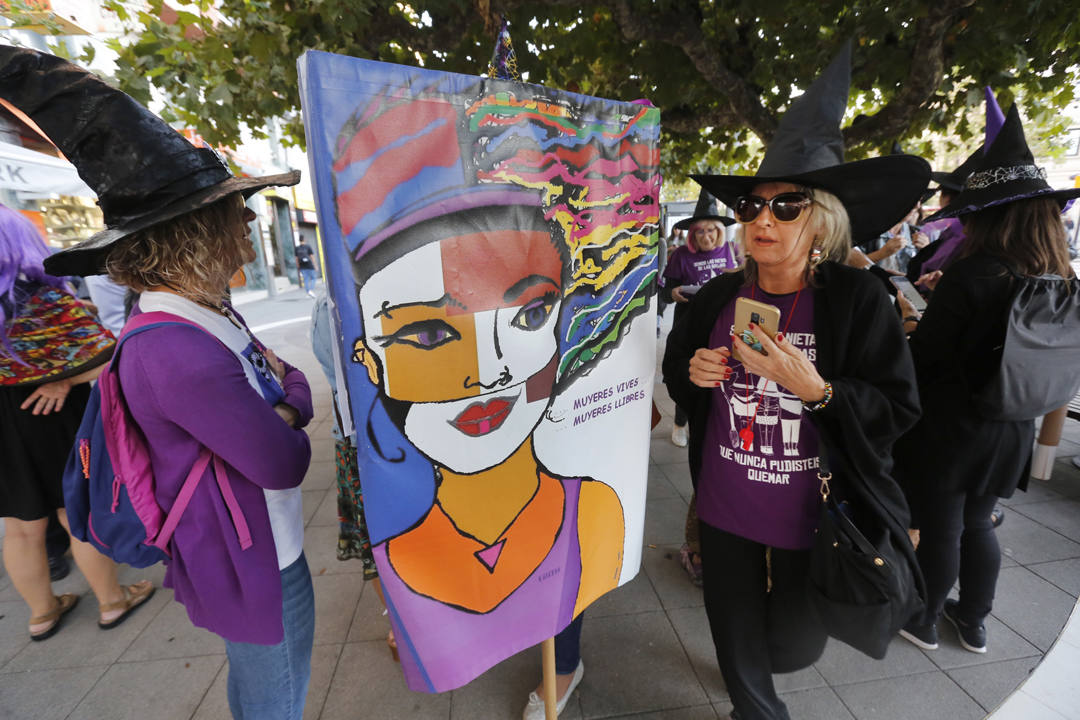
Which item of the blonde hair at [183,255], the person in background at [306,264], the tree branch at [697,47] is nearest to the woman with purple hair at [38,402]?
the blonde hair at [183,255]

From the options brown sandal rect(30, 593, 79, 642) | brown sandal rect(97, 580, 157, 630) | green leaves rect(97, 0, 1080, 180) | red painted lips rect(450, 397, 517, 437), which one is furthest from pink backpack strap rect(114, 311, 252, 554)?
green leaves rect(97, 0, 1080, 180)

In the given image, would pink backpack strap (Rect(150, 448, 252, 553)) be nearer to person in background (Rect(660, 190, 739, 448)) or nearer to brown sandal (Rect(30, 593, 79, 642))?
brown sandal (Rect(30, 593, 79, 642))

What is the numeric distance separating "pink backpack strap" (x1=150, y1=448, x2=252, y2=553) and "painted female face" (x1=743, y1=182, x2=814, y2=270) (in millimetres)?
1627

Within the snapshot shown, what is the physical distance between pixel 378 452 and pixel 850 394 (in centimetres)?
125

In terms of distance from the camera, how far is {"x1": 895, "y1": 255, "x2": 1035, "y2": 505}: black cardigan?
1.78 m

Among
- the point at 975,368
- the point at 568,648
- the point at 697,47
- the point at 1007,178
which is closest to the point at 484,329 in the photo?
the point at 568,648

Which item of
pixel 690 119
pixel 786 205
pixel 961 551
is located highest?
pixel 690 119

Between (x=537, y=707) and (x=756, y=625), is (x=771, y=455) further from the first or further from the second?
(x=537, y=707)

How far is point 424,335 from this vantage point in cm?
110

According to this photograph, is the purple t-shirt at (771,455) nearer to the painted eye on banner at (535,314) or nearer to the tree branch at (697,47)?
the painted eye on banner at (535,314)

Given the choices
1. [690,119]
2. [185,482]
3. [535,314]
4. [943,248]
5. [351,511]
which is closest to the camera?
[185,482]

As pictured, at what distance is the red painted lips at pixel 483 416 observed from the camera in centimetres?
120

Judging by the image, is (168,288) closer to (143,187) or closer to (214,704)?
(143,187)

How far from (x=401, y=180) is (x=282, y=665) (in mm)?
1400
